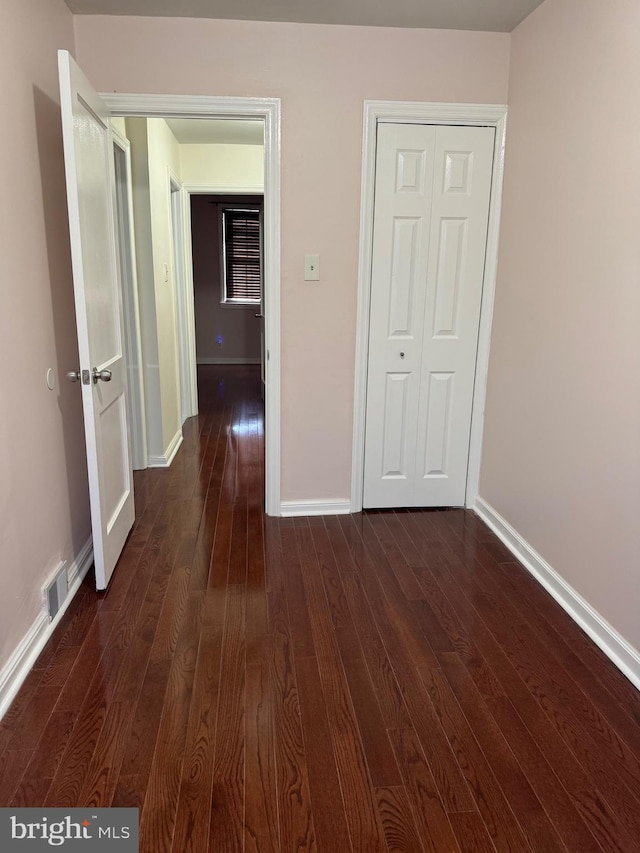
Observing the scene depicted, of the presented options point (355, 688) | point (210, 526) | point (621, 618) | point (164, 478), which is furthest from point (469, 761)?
point (164, 478)

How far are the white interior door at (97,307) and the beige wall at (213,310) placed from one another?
18.8 ft

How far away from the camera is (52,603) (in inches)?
88.1

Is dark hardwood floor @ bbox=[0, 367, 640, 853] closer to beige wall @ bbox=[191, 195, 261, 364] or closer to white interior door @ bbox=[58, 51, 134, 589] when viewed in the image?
white interior door @ bbox=[58, 51, 134, 589]

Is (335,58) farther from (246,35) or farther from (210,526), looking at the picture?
(210,526)

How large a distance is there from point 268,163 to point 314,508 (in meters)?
1.83

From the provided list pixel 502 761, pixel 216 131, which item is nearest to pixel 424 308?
pixel 502 761

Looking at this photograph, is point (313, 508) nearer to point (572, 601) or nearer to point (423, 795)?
point (572, 601)

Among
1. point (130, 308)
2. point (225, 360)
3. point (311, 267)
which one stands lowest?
point (225, 360)

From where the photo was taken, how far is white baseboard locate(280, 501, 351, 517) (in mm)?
3326

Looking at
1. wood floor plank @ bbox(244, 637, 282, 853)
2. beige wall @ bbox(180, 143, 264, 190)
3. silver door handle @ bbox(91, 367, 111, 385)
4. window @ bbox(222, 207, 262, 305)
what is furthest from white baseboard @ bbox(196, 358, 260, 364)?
wood floor plank @ bbox(244, 637, 282, 853)

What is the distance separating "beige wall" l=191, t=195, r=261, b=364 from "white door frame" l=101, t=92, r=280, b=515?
218 inches

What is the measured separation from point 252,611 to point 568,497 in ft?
4.55

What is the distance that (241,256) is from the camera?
8.40m

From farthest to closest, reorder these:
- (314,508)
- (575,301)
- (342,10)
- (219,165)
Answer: (219,165) < (314,508) < (342,10) < (575,301)
